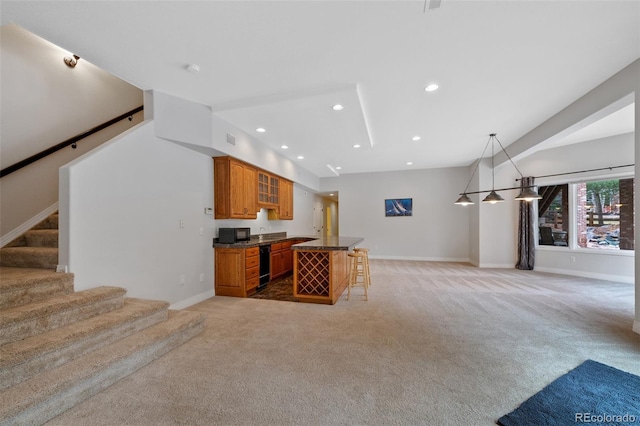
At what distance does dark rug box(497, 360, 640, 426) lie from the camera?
1.65 metres

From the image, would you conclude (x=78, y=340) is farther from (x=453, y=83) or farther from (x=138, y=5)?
(x=453, y=83)

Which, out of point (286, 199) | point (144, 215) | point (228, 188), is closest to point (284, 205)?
point (286, 199)

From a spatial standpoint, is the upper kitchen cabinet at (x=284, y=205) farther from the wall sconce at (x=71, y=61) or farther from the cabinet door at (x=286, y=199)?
the wall sconce at (x=71, y=61)

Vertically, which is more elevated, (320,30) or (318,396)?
(320,30)

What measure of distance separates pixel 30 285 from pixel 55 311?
37 centimetres

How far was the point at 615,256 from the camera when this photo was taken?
539 centimetres

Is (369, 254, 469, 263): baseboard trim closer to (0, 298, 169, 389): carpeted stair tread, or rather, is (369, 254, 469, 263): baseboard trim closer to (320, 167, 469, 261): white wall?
(320, 167, 469, 261): white wall

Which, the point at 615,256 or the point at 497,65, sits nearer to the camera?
the point at 497,65

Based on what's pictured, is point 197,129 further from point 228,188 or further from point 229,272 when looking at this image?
point 229,272

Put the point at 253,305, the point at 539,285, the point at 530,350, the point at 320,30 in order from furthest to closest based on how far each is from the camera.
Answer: the point at 539,285 → the point at 253,305 → the point at 530,350 → the point at 320,30

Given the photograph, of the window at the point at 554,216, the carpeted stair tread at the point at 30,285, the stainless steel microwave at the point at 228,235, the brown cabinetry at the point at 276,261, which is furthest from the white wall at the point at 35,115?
the window at the point at 554,216

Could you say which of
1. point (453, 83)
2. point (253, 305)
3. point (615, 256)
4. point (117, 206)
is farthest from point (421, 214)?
point (117, 206)

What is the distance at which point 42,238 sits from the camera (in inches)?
119

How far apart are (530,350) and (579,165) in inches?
215
